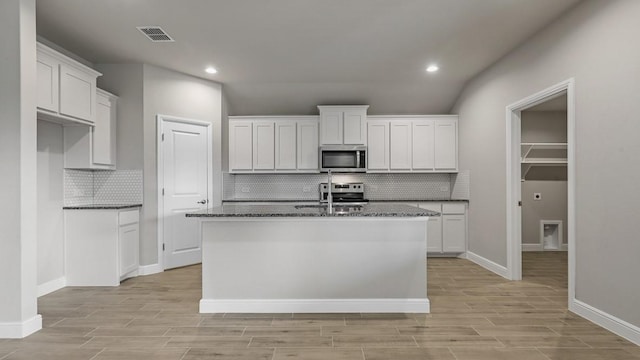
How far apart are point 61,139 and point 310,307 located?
335 centimetres

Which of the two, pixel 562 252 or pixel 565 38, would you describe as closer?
pixel 565 38

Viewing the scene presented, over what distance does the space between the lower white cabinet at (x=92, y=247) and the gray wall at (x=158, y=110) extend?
571 millimetres

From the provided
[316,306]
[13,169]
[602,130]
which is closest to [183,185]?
[13,169]

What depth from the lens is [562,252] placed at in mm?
5680

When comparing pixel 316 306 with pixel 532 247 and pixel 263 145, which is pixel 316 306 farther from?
pixel 532 247

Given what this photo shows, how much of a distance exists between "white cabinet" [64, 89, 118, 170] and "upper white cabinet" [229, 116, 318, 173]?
5.91ft

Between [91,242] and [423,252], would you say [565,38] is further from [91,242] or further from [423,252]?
[91,242]

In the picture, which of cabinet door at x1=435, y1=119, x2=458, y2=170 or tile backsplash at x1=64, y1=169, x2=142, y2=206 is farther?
cabinet door at x1=435, y1=119, x2=458, y2=170

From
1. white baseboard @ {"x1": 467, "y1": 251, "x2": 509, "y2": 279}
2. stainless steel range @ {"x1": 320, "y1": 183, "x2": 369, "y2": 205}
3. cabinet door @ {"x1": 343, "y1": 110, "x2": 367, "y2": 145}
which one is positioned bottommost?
white baseboard @ {"x1": 467, "y1": 251, "x2": 509, "y2": 279}

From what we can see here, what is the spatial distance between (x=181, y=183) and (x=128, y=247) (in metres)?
1.07

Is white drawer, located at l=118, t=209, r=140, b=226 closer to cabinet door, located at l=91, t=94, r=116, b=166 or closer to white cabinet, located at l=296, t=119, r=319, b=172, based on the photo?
cabinet door, located at l=91, t=94, r=116, b=166

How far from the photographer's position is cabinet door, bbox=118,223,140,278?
3967mm

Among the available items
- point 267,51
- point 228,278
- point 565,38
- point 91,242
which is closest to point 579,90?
point 565,38

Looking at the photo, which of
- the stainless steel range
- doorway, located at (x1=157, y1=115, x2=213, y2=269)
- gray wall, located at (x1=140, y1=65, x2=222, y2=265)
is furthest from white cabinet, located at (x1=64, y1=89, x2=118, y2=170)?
the stainless steel range
